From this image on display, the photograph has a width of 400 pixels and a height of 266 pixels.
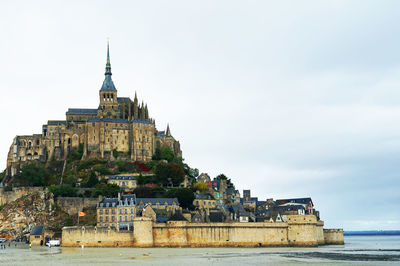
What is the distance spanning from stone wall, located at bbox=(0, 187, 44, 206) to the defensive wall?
1695 cm

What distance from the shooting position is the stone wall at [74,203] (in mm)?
81312

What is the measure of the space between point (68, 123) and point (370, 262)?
6909 centimetres

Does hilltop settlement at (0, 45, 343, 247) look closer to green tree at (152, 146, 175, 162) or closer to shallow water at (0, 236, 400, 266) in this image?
green tree at (152, 146, 175, 162)

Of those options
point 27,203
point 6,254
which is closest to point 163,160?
point 27,203

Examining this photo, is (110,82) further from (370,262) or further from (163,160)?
(370,262)

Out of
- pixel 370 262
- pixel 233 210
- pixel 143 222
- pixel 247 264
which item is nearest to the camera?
pixel 247 264

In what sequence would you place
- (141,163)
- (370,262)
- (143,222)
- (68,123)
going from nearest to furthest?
1. (370,262)
2. (143,222)
3. (141,163)
4. (68,123)

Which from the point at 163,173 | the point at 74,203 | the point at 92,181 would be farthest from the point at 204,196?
the point at 74,203

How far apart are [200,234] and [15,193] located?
107ft

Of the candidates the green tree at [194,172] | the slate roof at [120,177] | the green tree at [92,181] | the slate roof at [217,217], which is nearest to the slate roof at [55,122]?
the green tree at [92,181]

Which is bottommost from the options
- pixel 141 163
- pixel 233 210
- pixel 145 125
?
pixel 233 210

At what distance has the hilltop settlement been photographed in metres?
72.1

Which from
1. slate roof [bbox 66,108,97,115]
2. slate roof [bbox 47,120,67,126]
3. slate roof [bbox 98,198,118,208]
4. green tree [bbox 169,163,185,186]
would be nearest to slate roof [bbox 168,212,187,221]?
slate roof [bbox 98,198,118,208]

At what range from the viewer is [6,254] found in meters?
58.8
